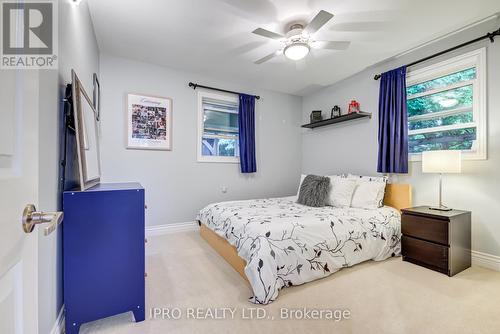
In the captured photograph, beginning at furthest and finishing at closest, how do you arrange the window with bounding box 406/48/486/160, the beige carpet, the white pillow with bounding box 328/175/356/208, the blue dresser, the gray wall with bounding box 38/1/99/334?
the white pillow with bounding box 328/175/356/208
the window with bounding box 406/48/486/160
the beige carpet
the blue dresser
the gray wall with bounding box 38/1/99/334

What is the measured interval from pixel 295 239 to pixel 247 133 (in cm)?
258

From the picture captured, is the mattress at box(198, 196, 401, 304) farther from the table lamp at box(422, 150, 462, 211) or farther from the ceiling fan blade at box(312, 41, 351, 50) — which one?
the ceiling fan blade at box(312, 41, 351, 50)

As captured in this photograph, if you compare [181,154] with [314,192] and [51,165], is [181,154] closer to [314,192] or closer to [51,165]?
[314,192]

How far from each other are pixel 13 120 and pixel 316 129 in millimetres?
4613

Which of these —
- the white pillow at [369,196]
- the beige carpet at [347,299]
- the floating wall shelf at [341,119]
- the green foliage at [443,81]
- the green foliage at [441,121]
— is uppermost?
the green foliage at [443,81]

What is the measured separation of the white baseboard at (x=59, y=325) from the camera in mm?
1322

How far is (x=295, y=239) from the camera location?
208 cm

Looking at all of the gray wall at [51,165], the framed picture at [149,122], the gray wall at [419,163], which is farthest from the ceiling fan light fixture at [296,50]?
the framed picture at [149,122]

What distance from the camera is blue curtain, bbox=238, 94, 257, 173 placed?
13.9 feet

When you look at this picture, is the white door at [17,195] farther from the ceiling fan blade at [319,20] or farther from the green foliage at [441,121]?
the green foliage at [441,121]

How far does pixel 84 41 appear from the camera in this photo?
7.07 ft

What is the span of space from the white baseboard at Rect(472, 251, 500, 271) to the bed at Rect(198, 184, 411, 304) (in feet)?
2.42

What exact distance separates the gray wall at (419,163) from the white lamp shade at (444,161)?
0.37m

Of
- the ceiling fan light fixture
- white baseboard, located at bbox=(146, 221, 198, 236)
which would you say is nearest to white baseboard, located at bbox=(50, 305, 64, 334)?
white baseboard, located at bbox=(146, 221, 198, 236)
